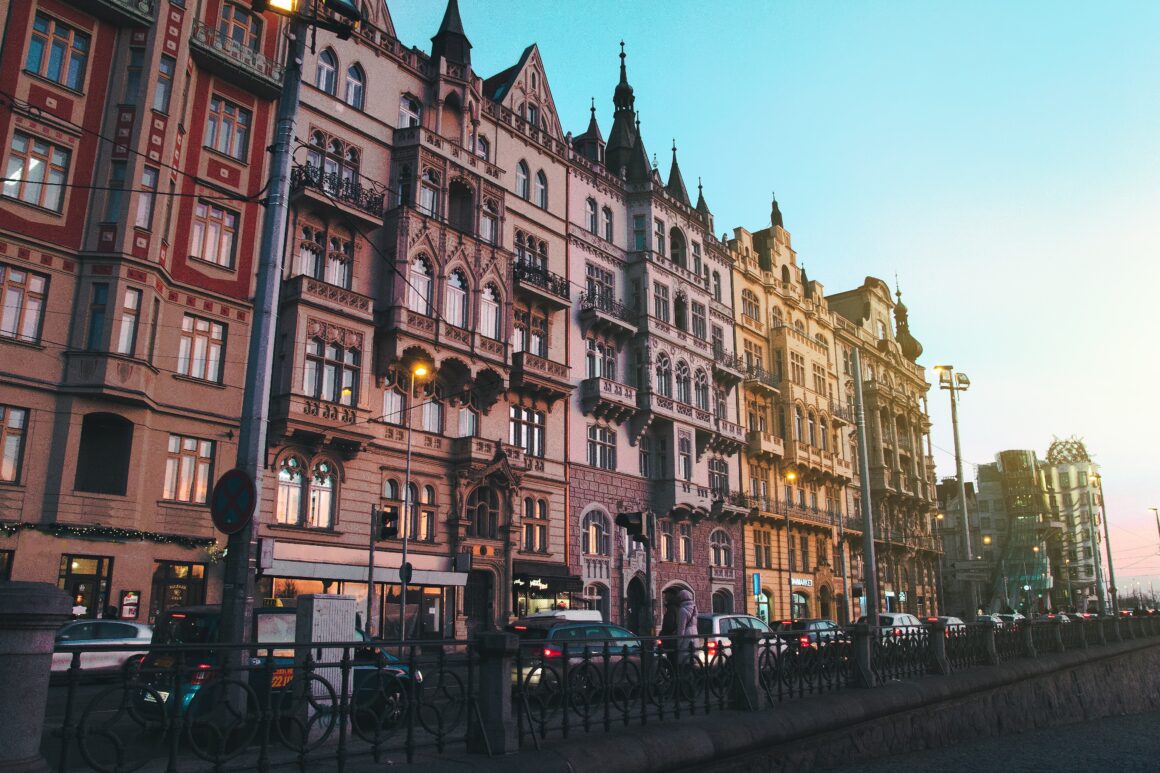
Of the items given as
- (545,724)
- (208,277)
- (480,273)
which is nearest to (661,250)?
(480,273)

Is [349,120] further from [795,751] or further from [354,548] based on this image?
[795,751]

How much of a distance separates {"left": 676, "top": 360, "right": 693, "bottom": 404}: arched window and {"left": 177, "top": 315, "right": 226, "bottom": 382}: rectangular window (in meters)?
23.0

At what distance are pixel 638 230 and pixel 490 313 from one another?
1255cm

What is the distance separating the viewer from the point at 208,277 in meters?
25.5

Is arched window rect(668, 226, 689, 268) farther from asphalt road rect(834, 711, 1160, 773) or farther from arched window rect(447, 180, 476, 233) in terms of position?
asphalt road rect(834, 711, 1160, 773)

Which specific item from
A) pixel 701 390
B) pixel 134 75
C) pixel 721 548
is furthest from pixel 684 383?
pixel 134 75

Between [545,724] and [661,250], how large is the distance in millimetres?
36078

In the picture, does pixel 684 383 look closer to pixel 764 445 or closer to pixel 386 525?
pixel 764 445

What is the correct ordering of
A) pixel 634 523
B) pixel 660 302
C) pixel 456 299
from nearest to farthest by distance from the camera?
pixel 634 523 < pixel 456 299 < pixel 660 302

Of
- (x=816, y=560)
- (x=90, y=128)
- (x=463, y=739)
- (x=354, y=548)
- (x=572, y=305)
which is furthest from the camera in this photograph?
(x=816, y=560)

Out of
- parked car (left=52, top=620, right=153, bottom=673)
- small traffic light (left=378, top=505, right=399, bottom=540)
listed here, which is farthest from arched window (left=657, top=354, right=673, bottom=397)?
parked car (left=52, top=620, right=153, bottom=673)

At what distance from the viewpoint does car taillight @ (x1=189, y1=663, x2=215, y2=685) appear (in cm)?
694

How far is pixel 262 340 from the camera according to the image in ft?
36.2

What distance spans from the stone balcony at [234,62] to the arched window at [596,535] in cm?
1976
